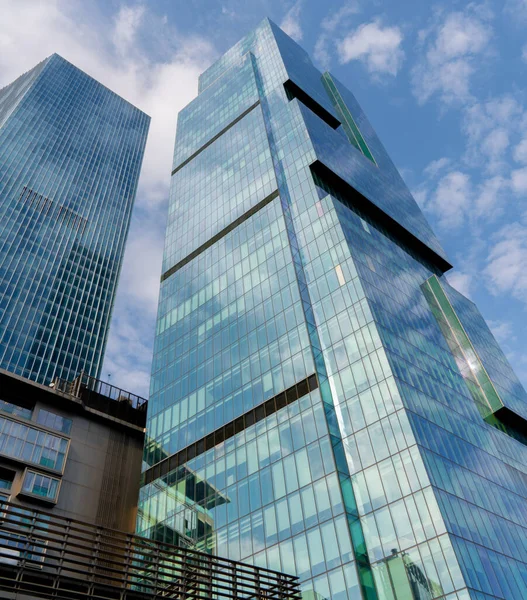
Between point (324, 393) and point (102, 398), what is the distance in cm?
1958

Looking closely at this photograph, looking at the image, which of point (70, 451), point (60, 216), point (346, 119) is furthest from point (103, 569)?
point (60, 216)

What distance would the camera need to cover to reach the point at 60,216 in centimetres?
15012

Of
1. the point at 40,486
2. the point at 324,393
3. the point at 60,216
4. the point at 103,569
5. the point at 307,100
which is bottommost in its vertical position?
the point at 103,569

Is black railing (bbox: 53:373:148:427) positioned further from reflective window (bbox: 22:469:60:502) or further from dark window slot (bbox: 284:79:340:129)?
dark window slot (bbox: 284:79:340:129)

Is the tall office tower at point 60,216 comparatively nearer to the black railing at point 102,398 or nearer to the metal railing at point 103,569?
the black railing at point 102,398

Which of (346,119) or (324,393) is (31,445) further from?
(346,119)

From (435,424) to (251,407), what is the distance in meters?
16.1

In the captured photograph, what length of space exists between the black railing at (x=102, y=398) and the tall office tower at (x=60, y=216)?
6837cm

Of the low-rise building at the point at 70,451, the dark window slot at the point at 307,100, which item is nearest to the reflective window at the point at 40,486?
the low-rise building at the point at 70,451

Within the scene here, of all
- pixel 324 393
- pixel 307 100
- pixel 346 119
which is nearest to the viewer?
pixel 324 393

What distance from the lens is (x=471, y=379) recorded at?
2464 inches

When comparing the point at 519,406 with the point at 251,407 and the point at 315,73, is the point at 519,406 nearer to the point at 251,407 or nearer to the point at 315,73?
the point at 251,407

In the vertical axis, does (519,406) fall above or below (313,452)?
above

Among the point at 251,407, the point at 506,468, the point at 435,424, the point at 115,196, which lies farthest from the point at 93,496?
the point at 115,196
